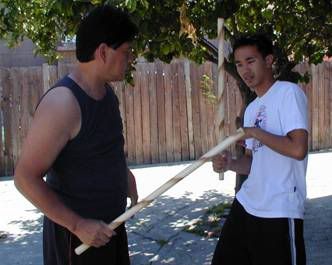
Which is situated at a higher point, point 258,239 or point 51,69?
point 51,69

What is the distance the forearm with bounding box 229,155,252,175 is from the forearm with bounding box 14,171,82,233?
132 centimetres

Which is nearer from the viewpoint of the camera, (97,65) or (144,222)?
Result: (97,65)

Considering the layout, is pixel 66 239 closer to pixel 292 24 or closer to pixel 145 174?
pixel 292 24

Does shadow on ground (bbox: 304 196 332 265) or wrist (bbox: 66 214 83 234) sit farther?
shadow on ground (bbox: 304 196 332 265)

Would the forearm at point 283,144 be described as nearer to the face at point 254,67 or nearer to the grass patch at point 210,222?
the face at point 254,67

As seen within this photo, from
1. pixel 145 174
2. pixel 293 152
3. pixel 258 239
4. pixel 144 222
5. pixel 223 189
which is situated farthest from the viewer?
pixel 145 174

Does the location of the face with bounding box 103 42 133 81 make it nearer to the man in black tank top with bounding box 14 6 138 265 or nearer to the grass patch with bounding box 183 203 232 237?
the man in black tank top with bounding box 14 6 138 265

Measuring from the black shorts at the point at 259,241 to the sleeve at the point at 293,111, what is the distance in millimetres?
503

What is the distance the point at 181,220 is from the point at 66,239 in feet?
12.9

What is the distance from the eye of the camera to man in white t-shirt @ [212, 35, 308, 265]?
288 cm

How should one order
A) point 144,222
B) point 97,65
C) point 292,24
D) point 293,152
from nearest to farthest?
point 97,65 < point 293,152 < point 292,24 < point 144,222

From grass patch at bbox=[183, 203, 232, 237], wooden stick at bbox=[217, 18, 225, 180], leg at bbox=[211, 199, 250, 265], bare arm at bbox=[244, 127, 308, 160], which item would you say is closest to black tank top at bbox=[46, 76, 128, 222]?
wooden stick at bbox=[217, 18, 225, 180]

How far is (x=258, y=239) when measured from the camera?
3.18 meters

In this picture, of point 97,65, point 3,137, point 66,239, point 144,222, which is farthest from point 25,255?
point 3,137
